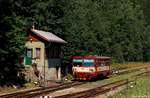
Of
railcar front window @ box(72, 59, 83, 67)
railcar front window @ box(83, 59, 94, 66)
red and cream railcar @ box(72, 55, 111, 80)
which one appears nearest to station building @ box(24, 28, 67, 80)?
railcar front window @ box(72, 59, 83, 67)

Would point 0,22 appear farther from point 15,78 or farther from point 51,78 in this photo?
point 51,78

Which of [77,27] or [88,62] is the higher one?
[77,27]

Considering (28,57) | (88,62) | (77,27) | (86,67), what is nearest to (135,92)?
(88,62)

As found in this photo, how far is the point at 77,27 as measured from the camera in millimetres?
62438

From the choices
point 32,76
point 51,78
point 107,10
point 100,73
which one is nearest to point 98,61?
point 100,73

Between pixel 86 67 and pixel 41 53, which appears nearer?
pixel 41 53

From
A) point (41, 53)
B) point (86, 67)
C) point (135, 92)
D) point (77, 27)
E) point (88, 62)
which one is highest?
point (77, 27)

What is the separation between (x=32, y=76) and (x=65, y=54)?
1407 cm

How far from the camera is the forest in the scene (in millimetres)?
37938

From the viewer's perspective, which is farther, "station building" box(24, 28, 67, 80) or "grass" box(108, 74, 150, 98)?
"station building" box(24, 28, 67, 80)

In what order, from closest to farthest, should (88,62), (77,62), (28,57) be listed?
(28,57) < (88,62) < (77,62)

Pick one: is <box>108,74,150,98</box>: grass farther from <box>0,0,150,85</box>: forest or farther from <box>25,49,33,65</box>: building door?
<box>25,49,33,65</box>: building door

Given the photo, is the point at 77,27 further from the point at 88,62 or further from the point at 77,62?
the point at 88,62

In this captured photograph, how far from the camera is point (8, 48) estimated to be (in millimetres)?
37250
